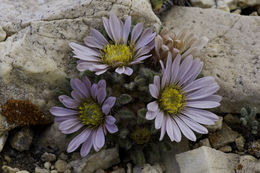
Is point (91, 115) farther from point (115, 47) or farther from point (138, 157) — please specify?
point (115, 47)

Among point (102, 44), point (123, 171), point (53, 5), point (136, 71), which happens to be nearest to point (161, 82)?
point (136, 71)

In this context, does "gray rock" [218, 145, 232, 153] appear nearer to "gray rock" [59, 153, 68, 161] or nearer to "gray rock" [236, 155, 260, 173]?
"gray rock" [236, 155, 260, 173]

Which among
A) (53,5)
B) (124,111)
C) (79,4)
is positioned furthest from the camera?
(53,5)

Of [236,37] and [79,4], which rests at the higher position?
[79,4]

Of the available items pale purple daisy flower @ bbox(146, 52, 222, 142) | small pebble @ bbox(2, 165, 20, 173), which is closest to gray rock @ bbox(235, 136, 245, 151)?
pale purple daisy flower @ bbox(146, 52, 222, 142)

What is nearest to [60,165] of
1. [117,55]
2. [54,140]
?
[54,140]

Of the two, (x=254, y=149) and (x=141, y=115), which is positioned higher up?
(x=141, y=115)

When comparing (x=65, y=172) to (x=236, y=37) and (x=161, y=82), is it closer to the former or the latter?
(x=161, y=82)
